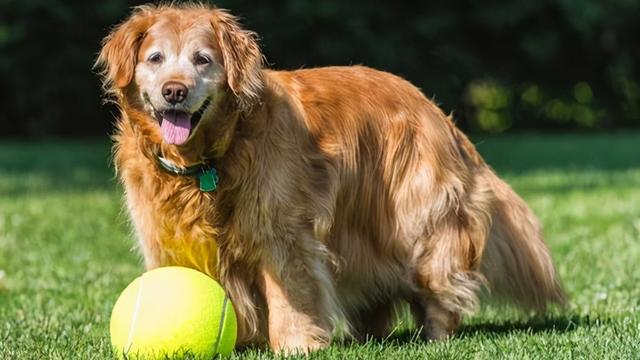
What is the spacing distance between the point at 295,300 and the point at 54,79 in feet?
69.8

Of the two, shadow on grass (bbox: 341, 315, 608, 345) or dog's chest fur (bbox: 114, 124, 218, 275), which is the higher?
dog's chest fur (bbox: 114, 124, 218, 275)

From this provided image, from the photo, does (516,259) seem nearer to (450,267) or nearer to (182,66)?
(450,267)

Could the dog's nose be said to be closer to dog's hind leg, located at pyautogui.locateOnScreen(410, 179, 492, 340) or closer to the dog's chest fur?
the dog's chest fur

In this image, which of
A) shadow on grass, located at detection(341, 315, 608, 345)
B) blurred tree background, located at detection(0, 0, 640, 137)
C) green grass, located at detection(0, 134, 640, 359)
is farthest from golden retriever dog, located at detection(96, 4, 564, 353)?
blurred tree background, located at detection(0, 0, 640, 137)

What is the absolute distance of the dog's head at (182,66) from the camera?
4.95 m

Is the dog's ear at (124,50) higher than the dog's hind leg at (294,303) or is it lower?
higher

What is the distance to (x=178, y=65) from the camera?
5004 mm

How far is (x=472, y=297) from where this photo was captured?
18.9 feet

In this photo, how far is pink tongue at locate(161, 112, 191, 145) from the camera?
195 inches

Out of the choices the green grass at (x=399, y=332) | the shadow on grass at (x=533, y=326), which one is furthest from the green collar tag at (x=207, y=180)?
the shadow on grass at (x=533, y=326)

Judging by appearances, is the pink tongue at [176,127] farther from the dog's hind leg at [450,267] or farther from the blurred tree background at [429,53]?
the blurred tree background at [429,53]

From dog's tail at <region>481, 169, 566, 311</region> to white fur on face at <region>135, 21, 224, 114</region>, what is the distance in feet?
5.99

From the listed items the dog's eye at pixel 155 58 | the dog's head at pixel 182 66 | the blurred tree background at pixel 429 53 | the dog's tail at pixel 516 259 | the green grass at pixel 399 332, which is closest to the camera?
the dog's head at pixel 182 66

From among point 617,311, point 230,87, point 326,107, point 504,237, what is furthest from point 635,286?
point 230,87
